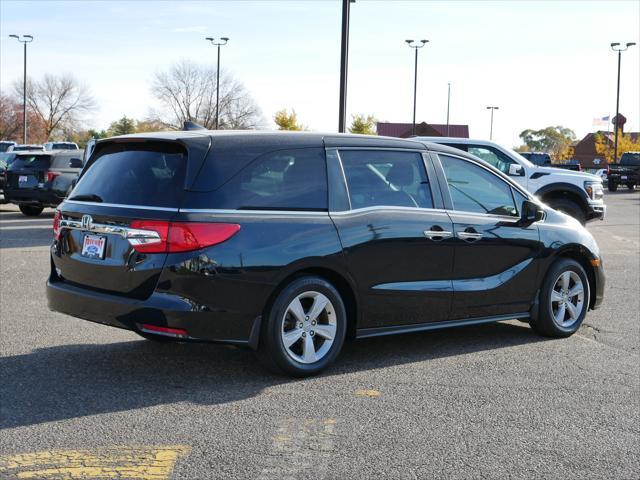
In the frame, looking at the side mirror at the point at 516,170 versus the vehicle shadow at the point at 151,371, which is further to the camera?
the side mirror at the point at 516,170

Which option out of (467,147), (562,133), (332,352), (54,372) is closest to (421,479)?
(332,352)

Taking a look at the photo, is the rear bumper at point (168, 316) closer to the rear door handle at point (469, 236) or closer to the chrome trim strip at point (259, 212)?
the chrome trim strip at point (259, 212)

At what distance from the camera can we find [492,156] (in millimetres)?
15539

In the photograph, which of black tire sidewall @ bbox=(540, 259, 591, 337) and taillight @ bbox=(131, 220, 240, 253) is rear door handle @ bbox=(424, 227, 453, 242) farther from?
taillight @ bbox=(131, 220, 240, 253)

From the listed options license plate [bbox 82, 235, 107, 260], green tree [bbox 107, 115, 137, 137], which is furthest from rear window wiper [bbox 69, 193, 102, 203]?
green tree [bbox 107, 115, 137, 137]

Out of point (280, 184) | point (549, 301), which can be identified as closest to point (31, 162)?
point (549, 301)

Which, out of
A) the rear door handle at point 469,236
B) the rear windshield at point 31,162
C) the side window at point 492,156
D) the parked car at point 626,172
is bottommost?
the rear door handle at point 469,236

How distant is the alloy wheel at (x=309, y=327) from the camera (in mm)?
5875

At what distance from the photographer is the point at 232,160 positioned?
226 inches

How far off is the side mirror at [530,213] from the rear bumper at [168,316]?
2.74 m

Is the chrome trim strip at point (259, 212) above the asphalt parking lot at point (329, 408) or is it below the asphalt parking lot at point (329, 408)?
above

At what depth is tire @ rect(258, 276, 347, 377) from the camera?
18.9ft

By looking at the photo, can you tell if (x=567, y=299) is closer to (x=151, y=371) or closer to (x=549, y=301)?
(x=549, y=301)

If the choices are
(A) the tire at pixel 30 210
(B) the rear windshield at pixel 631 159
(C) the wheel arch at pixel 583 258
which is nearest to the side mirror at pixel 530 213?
(C) the wheel arch at pixel 583 258
